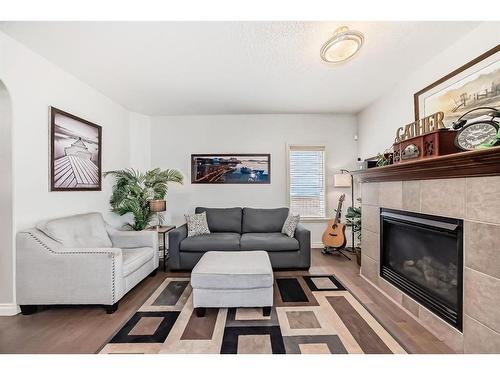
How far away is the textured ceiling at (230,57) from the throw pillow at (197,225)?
73.6 inches

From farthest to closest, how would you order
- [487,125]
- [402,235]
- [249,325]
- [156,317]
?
[402,235], [156,317], [249,325], [487,125]

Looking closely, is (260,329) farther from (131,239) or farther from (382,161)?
(382,161)

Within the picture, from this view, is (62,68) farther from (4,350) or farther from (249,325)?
(249,325)

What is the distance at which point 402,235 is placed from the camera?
243cm

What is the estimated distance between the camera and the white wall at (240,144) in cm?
445

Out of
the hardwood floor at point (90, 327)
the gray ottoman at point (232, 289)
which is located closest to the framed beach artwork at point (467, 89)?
the hardwood floor at point (90, 327)

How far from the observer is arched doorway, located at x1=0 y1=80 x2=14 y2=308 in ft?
7.04

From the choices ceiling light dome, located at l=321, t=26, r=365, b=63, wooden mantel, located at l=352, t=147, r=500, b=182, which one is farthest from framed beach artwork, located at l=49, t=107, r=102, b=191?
wooden mantel, located at l=352, t=147, r=500, b=182

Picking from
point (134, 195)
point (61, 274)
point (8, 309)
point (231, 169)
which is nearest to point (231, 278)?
point (61, 274)

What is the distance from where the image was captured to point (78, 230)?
2582 millimetres

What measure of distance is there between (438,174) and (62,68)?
3952 millimetres

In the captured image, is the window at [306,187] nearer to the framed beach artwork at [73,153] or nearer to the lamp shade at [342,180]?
the lamp shade at [342,180]

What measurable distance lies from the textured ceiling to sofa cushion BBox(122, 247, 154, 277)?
7.01 feet
